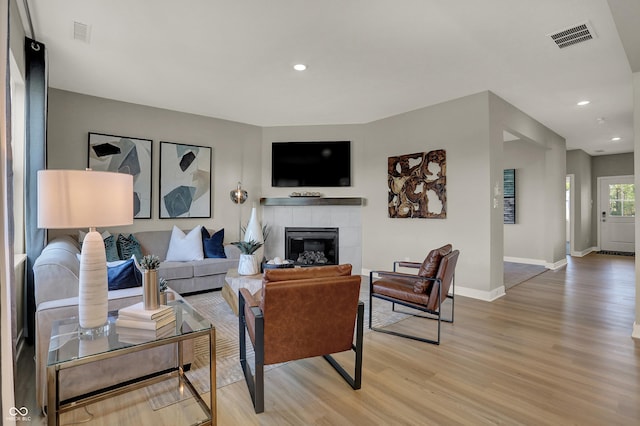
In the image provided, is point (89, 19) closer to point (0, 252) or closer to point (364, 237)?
point (0, 252)

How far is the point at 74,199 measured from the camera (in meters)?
1.60

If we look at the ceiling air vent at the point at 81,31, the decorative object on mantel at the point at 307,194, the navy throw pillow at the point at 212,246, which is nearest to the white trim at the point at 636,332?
the decorative object on mantel at the point at 307,194

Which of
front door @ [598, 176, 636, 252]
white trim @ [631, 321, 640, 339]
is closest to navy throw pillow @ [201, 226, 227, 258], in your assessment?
white trim @ [631, 321, 640, 339]

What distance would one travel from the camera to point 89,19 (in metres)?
2.71

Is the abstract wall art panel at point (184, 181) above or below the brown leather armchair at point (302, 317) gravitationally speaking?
above

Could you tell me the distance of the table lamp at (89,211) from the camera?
158 centimetres

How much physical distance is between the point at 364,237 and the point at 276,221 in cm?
161

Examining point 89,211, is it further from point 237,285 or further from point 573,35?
point 573,35

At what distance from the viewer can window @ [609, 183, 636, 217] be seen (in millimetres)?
8422

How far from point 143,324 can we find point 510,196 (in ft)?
25.1

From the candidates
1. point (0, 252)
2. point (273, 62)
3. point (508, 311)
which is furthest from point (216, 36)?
point (508, 311)

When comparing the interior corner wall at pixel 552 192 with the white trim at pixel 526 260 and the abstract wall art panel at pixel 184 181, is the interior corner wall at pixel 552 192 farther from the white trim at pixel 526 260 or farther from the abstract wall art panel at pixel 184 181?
the abstract wall art panel at pixel 184 181

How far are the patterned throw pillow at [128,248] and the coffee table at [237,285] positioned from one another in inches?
59.4

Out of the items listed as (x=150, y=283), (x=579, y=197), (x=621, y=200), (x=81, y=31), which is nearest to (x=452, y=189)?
(x=150, y=283)
